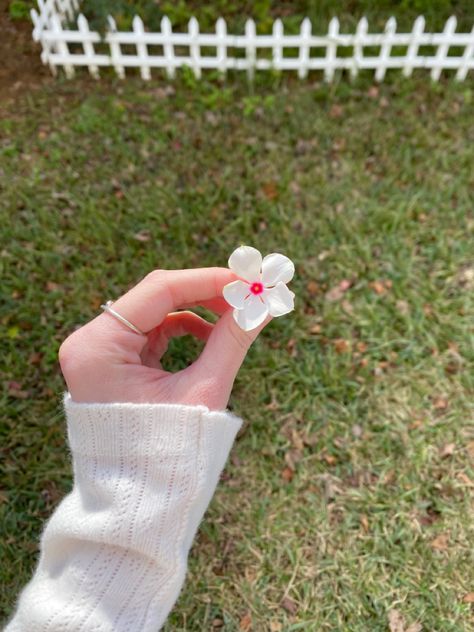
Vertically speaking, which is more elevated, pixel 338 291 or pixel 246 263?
pixel 246 263

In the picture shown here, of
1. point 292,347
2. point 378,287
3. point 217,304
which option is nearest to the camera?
point 217,304

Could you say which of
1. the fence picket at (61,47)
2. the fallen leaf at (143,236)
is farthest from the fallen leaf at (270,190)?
the fence picket at (61,47)

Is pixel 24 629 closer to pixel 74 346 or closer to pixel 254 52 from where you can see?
pixel 74 346

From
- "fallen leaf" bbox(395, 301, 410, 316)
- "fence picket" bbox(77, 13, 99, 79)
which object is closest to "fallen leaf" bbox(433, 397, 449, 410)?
"fallen leaf" bbox(395, 301, 410, 316)

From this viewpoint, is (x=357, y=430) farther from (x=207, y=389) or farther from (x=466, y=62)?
(x=466, y=62)

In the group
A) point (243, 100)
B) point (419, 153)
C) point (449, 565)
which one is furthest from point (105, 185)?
point (449, 565)

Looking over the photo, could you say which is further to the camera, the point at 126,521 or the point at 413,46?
the point at 413,46

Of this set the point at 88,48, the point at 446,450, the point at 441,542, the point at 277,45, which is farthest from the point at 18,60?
the point at 441,542
